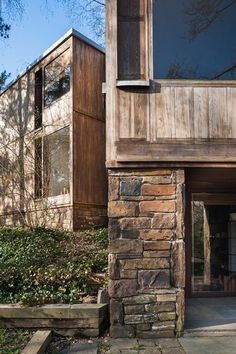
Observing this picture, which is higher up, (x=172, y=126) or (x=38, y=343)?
(x=172, y=126)

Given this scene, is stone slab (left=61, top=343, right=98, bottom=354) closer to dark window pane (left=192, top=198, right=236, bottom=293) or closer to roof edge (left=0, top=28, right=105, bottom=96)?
dark window pane (left=192, top=198, right=236, bottom=293)

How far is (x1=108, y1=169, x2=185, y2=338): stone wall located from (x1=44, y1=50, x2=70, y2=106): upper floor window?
5.69 m

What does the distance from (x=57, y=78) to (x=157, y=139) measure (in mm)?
6188

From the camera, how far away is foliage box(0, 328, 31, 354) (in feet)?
15.1

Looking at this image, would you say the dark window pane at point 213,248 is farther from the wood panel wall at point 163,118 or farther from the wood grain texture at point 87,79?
the wood grain texture at point 87,79

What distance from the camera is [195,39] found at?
5758 millimetres

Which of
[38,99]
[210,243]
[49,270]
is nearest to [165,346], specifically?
[49,270]

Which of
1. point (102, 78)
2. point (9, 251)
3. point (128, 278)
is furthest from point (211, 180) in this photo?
point (102, 78)

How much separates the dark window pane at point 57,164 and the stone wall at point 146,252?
4997 millimetres

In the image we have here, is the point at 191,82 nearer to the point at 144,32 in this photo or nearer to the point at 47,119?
the point at 144,32

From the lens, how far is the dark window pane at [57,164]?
34.0ft

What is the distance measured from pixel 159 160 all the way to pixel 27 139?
727 centimetres

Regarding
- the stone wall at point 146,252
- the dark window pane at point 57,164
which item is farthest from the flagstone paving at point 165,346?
the dark window pane at point 57,164

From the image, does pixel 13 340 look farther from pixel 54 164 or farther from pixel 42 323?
Result: pixel 54 164
